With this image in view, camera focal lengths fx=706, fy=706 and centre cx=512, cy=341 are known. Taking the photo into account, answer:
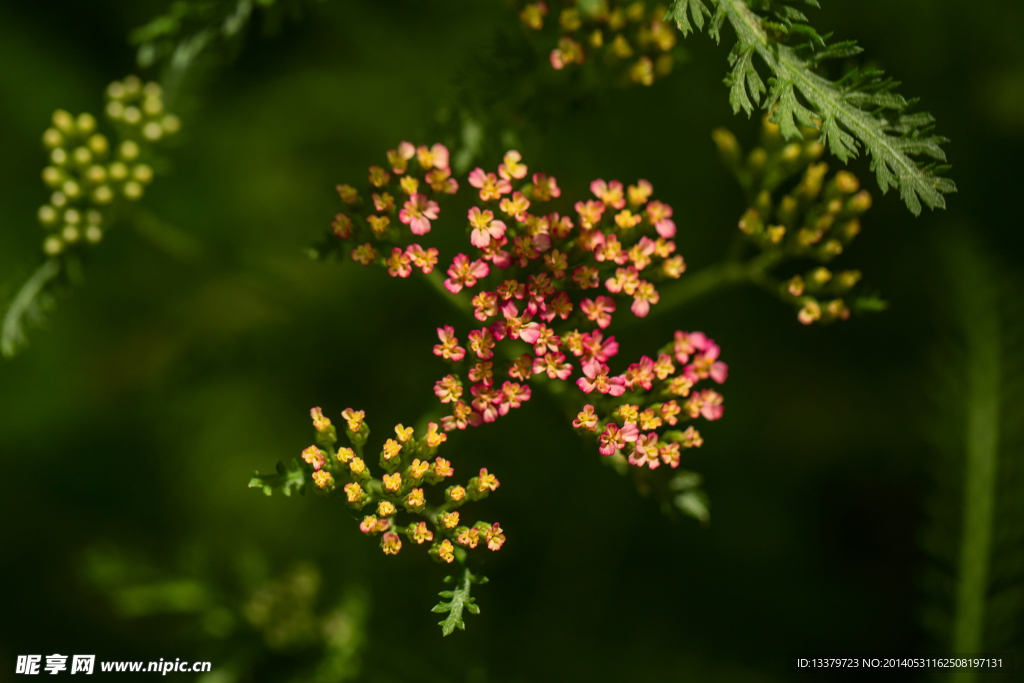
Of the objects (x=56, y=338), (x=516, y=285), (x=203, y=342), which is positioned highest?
(x=56, y=338)

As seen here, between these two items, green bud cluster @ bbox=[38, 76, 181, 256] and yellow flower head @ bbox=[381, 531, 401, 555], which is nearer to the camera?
yellow flower head @ bbox=[381, 531, 401, 555]

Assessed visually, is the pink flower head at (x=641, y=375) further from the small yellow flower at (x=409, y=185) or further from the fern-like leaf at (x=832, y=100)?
the small yellow flower at (x=409, y=185)

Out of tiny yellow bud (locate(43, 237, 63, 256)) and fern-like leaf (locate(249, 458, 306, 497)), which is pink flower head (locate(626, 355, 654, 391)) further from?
tiny yellow bud (locate(43, 237, 63, 256))

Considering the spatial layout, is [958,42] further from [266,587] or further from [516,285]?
[266,587]

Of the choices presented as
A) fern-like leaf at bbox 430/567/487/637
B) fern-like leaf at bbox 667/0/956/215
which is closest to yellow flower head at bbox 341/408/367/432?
fern-like leaf at bbox 430/567/487/637

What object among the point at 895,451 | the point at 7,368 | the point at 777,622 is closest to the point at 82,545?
the point at 7,368

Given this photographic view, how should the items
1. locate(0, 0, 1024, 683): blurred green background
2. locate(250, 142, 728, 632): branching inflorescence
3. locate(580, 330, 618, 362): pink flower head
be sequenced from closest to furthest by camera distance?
locate(250, 142, 728, 632): branching inflorescence < locate(580, 330, 618, 362): pink flower head < locate(0, 0, 1024, 683): blurred green background

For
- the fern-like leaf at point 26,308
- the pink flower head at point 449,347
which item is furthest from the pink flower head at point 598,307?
the fern-like leaf at point 26,308

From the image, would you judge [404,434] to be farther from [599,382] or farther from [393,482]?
[599,382]
